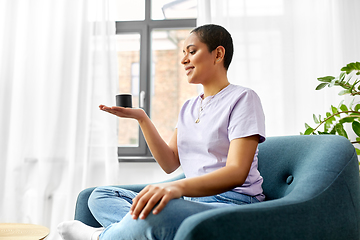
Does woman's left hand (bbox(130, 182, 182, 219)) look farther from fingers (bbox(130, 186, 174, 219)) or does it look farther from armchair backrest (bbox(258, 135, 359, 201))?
armchair backrest (bbox(258, 135, 359, 201))

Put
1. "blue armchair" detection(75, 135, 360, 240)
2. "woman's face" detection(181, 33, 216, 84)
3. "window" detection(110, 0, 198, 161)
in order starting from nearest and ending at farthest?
1. "blue armchair" detection(75, 135, 360, 240)
2. "woman's face" detection(181, 33, 216, 84)
3. "window" detection(110, 0, 198, 161)

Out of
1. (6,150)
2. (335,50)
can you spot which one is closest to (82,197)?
(6,150)

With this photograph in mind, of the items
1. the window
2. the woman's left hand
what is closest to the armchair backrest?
the woman's left hand

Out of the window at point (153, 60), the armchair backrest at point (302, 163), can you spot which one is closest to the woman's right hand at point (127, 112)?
the armchair backrest at point (302, 163)

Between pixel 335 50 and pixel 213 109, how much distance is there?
1340mm

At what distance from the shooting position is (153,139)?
1.24m

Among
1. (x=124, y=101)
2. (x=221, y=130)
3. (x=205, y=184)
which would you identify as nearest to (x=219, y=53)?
(x=221, y=130)

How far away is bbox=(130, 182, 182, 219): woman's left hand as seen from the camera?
0.70 m

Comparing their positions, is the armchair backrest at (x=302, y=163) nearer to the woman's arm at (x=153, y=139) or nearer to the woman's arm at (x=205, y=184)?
the woman's arm at (x=205, y=184)

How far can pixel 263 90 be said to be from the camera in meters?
2.06

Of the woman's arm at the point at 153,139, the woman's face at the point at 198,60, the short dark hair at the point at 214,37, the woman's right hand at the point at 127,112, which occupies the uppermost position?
the short dark hair at the point at 214,37

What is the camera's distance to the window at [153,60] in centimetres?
235

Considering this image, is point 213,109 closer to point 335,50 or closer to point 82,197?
point 82,197

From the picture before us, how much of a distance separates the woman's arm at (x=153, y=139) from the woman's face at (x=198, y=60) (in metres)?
0.25
